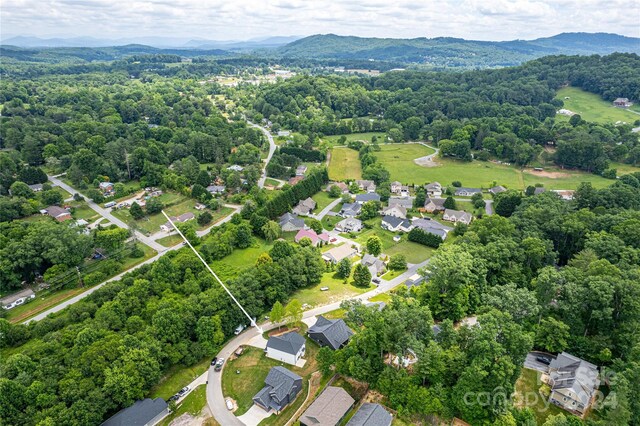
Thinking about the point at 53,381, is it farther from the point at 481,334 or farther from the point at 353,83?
the point at 353,83

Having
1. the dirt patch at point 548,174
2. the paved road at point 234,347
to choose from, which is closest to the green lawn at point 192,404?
the paved road at point 234,347

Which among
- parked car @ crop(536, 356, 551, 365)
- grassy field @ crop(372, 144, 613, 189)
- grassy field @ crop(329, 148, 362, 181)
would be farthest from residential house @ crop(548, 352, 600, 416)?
grassy field @ crop(329, 148, 362, 181)

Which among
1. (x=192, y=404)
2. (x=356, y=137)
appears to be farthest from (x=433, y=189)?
(x=192, y=404)

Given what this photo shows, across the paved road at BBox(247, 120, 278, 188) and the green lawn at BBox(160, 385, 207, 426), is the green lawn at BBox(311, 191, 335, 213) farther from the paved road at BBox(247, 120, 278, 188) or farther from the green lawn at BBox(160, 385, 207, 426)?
the green lawn at BBox(160, 385, 207, 426)

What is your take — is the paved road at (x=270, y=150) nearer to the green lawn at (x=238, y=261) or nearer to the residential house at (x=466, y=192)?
the green lawn at (x=238, y=261)

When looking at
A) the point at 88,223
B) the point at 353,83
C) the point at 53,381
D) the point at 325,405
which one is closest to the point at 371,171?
the point at 88,223

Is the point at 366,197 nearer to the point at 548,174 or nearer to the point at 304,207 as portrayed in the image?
the point at 304,207
